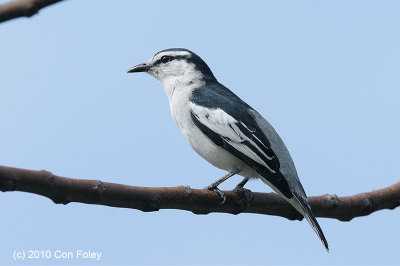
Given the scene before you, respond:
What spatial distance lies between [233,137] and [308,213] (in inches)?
60.2

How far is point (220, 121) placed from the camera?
303 inches

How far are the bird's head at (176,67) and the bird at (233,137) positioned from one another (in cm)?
10

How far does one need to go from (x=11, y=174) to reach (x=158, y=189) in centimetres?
146

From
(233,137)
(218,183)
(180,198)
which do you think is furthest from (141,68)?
(180,198)

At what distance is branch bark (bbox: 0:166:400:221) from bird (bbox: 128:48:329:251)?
26cm

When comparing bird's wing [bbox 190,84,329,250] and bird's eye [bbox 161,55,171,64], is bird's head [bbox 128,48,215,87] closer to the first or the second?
bird's eye [bbox 161,55,171,64]

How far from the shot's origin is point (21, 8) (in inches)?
108

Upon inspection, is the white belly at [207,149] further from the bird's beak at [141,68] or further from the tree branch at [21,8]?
the tree branch at [21,8]

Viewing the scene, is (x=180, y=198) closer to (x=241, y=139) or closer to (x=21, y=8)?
(x=241, y=139)

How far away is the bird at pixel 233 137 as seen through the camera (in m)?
6.91

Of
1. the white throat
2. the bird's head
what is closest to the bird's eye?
the bird's head

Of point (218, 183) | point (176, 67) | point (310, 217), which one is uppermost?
point (176, 67)

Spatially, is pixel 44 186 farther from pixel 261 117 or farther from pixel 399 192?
pixel 261 117

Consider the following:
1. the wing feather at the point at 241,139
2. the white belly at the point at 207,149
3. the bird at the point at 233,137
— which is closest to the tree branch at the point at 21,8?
the bird at the point at 233,137
